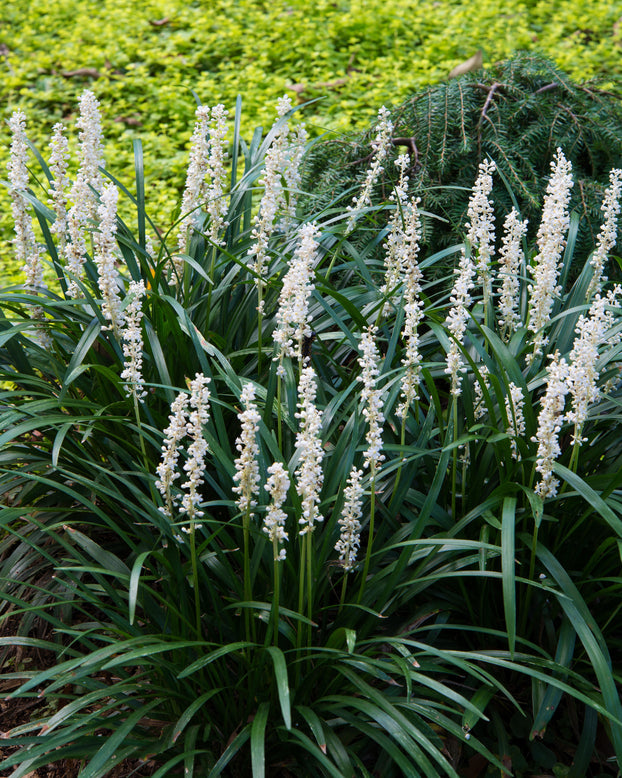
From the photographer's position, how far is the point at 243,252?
354 cm

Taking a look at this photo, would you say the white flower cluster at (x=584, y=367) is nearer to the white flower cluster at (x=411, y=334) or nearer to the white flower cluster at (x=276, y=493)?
the white flower cluster at (x=411, y=334)

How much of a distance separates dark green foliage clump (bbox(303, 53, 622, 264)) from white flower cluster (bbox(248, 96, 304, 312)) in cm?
26

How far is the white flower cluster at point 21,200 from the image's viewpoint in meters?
2.97

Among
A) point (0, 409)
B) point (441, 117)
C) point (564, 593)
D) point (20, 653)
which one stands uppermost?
point (441, 117)

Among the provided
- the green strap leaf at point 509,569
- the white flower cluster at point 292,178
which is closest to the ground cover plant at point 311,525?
the green strap leaf at point 509,569

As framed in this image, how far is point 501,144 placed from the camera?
12.7 feet

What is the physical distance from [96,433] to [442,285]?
6.45 ft

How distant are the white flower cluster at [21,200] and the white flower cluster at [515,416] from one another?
72.9 inches

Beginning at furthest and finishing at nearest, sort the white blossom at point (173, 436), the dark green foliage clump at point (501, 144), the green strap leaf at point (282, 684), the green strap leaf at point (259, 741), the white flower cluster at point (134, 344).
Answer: the dark green foliage clump at point (501, 144)
the white flower cluster at point (134, 344)
the white blossom at point (173, 436)
the green strap leaf at point (259, 741)
the green strap leaf at point (282, 684)

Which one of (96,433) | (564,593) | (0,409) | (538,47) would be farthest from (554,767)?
(538,47)

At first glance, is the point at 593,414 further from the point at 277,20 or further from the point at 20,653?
the point at 277,20

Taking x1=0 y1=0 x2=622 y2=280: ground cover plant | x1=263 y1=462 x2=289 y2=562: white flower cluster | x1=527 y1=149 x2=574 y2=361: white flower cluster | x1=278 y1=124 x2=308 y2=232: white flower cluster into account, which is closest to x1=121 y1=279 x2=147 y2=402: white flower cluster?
x1=263 y1=462 x2=289 y2=562: white flower cluster

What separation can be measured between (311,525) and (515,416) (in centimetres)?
83

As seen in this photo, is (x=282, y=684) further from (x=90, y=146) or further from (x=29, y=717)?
(x=90, y=146)
